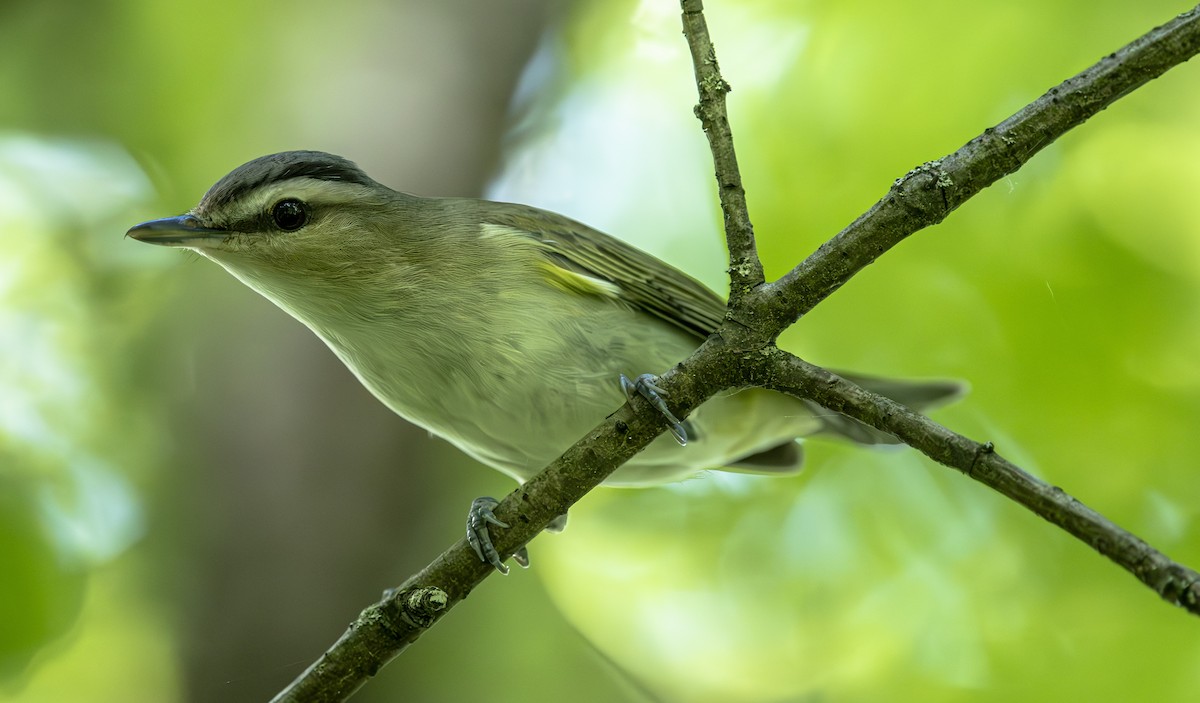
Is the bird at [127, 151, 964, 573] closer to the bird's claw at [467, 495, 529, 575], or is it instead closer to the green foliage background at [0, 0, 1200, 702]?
the bird's claw at [467, 495, 529, 575]

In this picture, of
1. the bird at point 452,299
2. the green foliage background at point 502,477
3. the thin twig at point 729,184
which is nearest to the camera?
the thin twig at point 729,184

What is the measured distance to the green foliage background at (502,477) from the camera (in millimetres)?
3713

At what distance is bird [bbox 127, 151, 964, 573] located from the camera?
106 inches

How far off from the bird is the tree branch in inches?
14.9

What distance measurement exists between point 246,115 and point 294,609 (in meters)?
2.22

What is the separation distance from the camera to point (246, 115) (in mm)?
4414

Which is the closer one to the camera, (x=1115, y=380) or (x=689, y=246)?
(x=1115, y=380)

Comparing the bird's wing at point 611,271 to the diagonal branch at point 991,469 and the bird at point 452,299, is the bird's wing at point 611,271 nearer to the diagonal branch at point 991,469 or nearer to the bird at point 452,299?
the bird at point 452,299

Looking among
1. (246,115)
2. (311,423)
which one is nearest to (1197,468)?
(311,423)

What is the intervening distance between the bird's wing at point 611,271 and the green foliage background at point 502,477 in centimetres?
88

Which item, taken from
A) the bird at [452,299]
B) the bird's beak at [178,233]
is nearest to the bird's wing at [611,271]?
the bird at [452,299]

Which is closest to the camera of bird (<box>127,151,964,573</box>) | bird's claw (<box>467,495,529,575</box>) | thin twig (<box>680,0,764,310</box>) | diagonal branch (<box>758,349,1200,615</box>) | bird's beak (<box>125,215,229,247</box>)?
diagonal branch (<box>758,349,1200,615</box>)

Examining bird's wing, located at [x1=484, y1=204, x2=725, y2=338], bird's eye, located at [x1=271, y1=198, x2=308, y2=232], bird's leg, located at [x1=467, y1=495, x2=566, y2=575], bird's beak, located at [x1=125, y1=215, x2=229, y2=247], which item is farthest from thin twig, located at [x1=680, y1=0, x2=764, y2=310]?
bird's beak, located at [x1=125, y1=215, x2=229, y2=247]

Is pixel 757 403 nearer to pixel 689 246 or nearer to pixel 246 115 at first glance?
pixel 689 246
